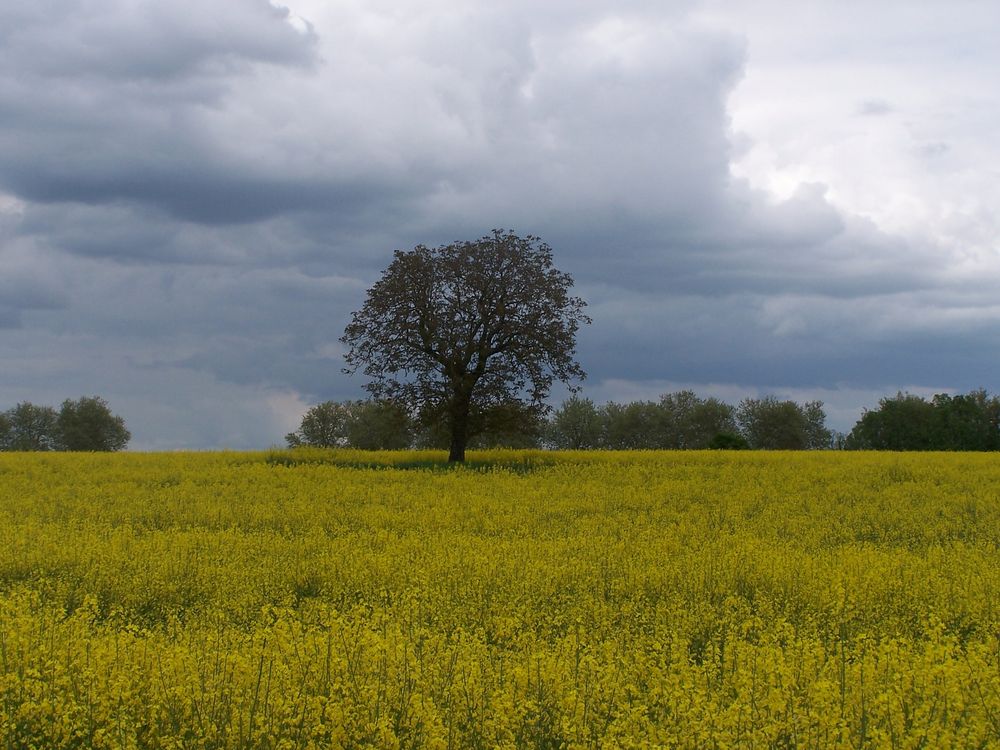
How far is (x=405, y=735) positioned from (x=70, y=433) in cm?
8108

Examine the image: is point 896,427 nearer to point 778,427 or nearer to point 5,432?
point 778,427

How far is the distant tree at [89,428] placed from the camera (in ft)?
254

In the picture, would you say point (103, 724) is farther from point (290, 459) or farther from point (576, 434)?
point (576, 434)

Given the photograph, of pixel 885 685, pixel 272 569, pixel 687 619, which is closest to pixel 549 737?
pixel 885 685

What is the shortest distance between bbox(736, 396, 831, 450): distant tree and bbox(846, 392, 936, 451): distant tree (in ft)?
14.5

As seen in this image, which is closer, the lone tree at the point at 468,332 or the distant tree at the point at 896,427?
the lone tree at the point at 468,332

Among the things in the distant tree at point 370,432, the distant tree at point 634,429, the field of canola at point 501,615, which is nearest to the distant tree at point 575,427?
the distant tree at point 634,429

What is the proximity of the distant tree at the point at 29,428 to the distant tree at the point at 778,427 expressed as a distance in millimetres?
64316

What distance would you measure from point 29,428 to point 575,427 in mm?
52177

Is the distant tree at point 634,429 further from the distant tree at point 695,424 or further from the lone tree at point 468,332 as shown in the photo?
the lone tree at point 468,332

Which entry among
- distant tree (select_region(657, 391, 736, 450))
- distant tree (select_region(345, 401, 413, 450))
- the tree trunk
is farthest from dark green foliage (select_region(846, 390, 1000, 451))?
the tree trunk

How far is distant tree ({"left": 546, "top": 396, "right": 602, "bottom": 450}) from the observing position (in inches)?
3246

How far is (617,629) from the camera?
956 centimetres

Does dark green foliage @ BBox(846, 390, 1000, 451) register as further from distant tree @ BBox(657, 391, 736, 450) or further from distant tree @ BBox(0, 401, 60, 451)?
distant tree @ BBox(0, 401, 60, 451)
